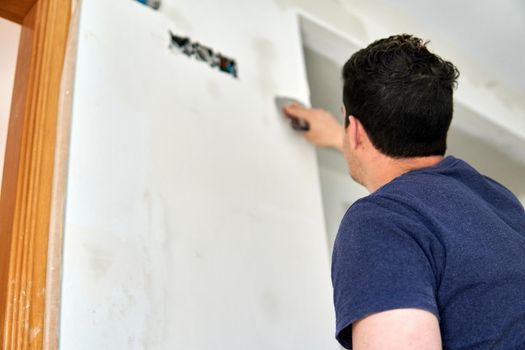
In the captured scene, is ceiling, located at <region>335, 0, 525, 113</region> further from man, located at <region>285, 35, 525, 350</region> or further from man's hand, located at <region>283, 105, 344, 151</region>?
man, located at <region>285, 35, 525, 350</region>

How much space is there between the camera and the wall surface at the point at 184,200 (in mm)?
1173

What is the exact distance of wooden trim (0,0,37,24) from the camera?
4.48 ft

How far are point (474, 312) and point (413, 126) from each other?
1.14 feet

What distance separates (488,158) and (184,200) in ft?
7.23

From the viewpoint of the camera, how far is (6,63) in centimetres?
167

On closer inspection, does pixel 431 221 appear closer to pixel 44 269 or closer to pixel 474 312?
pixel 474 312

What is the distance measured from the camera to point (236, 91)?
1.70 metres

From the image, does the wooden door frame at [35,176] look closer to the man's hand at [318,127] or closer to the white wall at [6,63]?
the white wall at [6,63]

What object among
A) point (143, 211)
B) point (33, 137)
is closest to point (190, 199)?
point (143, 211)

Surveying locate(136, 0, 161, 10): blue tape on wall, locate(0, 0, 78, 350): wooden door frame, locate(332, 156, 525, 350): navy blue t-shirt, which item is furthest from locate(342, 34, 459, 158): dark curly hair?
locate(136, 0, 161, 10): blue tape on wall

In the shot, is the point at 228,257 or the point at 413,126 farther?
the point at 228,257

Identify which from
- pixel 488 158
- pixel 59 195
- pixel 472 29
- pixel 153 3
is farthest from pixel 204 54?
pixel 488 158

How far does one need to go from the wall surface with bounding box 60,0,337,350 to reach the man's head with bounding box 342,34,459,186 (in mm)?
496

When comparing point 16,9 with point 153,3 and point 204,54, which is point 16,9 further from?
point 204,54
